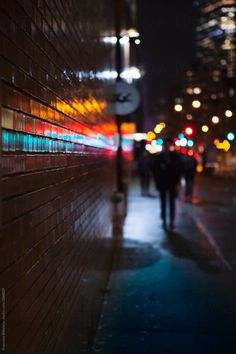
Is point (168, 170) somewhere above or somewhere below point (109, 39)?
below

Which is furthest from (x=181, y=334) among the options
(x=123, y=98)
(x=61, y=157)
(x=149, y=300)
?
(x=123, y=98)

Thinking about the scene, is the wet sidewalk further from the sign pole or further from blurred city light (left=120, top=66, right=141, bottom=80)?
blurred city light (left=120, top=66, right=141, bottom=80)

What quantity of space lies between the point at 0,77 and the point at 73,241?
265 centimetres

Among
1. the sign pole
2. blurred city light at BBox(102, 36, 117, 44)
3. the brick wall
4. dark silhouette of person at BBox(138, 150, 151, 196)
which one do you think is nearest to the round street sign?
blurred city light at BBox(102, 36, 117, 44)

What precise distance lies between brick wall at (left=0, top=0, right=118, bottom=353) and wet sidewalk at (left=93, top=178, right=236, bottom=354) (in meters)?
0.74

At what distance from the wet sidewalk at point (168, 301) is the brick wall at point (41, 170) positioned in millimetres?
744

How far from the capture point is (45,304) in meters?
3.65

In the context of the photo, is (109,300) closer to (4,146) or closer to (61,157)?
(61,157)

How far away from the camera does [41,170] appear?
3568 millimetres

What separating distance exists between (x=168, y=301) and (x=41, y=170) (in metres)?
3.98

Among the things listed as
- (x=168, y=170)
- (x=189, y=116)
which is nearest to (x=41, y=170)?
(x=168, y=170)

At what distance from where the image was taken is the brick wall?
9.10ft

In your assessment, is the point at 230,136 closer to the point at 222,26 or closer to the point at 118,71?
the point at 118,71

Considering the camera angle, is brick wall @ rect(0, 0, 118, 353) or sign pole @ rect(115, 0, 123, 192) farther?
sign pole @ rect(115, 0, 123, 192)
